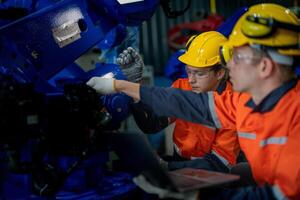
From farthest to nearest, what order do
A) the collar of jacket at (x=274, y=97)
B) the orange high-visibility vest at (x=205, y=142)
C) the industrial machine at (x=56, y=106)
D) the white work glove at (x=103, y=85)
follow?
the orange high-visibility vest at (x=205, y=142) < the white work glove at (x=103, y=85) < the collar of jacket at (x=274, y=97) < the industrial machine at (x=56, y=106)

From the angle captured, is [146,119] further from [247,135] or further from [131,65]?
[247,135]

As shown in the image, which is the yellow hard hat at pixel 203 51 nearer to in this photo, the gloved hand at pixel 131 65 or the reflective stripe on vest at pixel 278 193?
the gloved hand at pixel 131 65

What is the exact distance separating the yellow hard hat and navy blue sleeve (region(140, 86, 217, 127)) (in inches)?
17.2

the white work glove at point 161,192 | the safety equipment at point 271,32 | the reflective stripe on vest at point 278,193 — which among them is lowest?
the reflective stripe on vest at point 278,193

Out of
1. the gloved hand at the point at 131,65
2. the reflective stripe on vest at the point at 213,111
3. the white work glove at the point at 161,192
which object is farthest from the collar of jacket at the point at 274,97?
the gloved hand at the point at 131,65

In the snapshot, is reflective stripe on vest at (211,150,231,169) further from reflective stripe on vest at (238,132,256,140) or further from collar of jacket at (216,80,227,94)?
reflective stripe on vest at (238,132,256,140)

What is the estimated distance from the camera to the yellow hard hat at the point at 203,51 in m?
2.37

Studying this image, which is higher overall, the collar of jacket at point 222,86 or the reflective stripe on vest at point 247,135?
the reflective stripe on vest at point 247,135

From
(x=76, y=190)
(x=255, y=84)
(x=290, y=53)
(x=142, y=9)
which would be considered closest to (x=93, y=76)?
(x=142, y=9)

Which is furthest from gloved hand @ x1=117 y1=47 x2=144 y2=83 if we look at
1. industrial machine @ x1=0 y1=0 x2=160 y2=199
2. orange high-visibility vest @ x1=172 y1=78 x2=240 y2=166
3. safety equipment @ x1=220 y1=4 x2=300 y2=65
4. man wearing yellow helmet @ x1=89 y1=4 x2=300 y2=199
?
safety equipment @ x1=220 y1=4 x2=300 y2=65

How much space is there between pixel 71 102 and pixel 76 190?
42cm

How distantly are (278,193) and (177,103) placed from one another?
0.63 m

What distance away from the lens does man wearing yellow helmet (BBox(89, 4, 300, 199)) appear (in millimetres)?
1550

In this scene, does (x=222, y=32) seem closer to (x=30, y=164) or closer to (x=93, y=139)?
(x=93, y=139)
